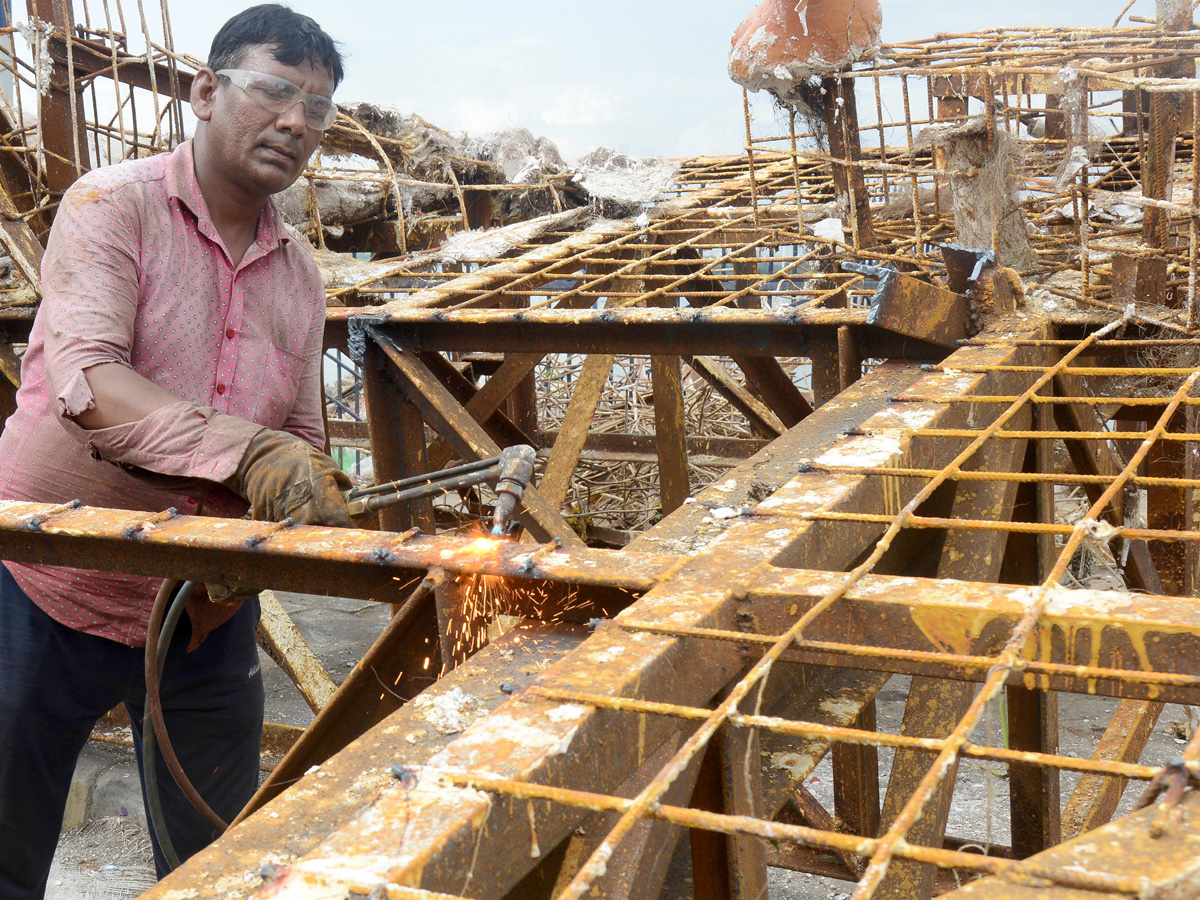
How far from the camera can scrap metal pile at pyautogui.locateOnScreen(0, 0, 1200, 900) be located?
3.62ft

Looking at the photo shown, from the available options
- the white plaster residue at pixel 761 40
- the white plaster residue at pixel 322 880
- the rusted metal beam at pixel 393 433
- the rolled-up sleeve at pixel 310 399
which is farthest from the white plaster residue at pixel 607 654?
the white plaster residue at pixel 761 40

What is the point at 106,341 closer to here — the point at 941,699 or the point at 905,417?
the point at 905,417

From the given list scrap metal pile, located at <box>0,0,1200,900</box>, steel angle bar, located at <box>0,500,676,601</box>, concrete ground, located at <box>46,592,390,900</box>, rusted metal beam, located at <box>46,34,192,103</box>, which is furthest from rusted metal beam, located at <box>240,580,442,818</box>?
rusted metal beam, located at <box>46,34,192,103</box>

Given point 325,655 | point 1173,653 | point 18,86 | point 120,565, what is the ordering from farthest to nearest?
point 325,655 < point 18,86 < point 120,565 < point 1173,653

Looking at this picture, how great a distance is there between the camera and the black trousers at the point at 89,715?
8.94 feet

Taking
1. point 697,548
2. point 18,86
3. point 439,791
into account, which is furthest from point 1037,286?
point 18,86

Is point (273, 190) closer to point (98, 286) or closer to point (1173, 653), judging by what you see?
point (98, 286)

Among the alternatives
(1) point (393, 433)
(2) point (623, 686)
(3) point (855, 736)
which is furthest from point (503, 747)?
(1) point (393, 433)

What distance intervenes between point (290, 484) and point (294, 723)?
13.7 feet

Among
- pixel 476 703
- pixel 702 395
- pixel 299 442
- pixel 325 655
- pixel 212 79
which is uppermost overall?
pixel 212 79

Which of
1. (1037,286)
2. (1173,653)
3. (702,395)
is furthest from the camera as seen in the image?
(702,395)

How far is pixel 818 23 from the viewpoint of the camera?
4.44m

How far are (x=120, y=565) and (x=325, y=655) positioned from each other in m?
5.02

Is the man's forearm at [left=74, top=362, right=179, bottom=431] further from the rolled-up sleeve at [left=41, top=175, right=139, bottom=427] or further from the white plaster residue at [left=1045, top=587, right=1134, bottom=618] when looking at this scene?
the white plaster residue at [left=1045, top=587, right=1134, bottom=618]
